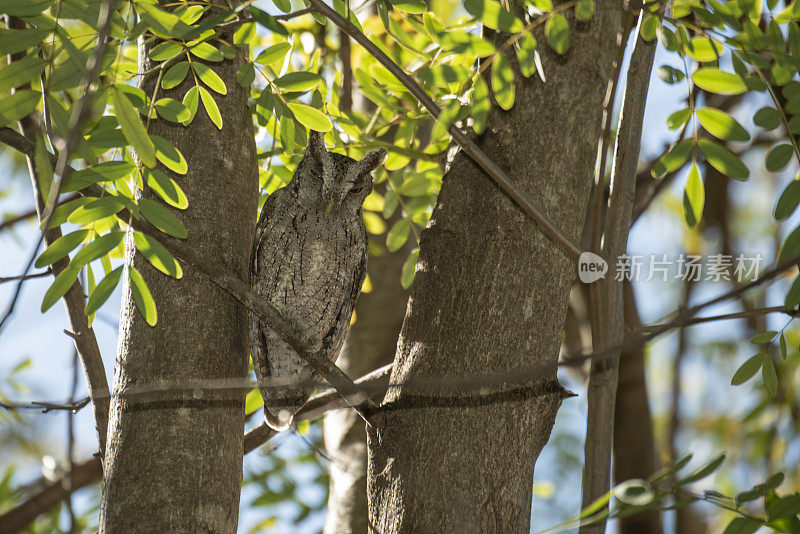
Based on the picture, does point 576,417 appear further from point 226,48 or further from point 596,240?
point 226,48

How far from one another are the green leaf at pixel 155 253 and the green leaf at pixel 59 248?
17 centimetres

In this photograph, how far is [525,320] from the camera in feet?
5.86

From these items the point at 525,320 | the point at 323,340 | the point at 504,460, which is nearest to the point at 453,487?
the point at 504,460

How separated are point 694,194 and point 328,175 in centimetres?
124

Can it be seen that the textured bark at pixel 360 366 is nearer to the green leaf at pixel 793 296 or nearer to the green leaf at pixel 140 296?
the green leaf at pixel 140 296

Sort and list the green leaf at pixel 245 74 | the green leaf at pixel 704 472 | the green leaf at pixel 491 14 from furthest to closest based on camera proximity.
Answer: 1. the green leaf at pixel 245 74
2. the green leaf at pixel 491 14
3. the green leaf at pixel 704 472

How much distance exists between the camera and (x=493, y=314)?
5.84ft

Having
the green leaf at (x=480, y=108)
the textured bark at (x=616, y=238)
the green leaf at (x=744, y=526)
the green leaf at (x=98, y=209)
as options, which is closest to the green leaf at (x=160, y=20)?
the green leaf at (x=98, y=209)

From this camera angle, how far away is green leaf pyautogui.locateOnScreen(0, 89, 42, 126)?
1.40 m

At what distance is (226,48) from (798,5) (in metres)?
1.35

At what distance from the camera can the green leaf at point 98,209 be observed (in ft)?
5.03

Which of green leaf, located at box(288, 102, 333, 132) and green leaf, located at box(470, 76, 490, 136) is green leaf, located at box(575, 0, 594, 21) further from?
green leaf, located at box(288, 102, 333, 132)

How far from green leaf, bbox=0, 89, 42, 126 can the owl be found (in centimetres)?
117

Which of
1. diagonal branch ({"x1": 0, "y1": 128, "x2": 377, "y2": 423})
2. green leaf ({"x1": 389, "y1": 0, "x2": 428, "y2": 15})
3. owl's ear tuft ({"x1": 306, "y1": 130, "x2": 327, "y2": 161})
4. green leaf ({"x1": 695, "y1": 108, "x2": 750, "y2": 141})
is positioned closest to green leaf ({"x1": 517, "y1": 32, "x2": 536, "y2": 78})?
green leaf ({"x1": 389, "y1": 0, "x2": 428, "y2": 15})
